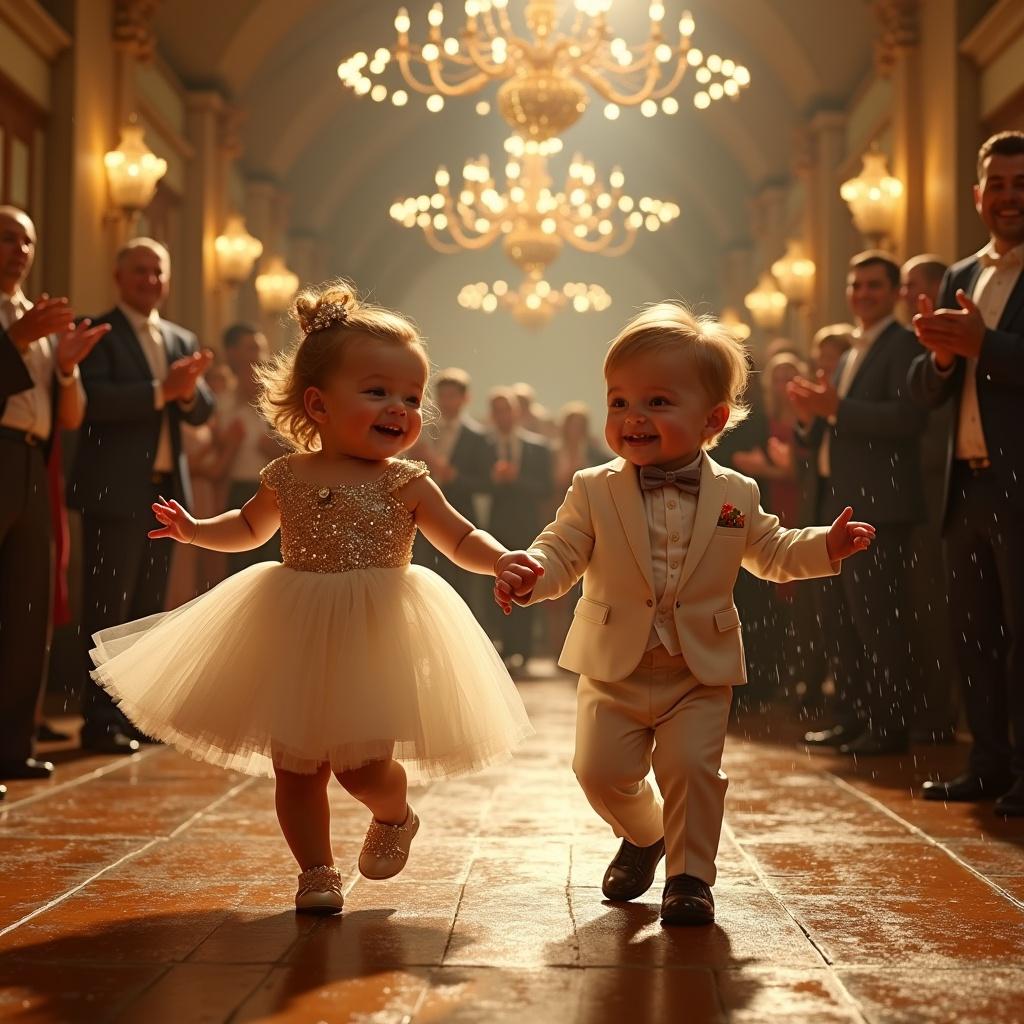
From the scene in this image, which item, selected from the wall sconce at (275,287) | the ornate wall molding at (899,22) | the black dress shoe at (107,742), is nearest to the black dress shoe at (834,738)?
the black dress shoe at (107,742)

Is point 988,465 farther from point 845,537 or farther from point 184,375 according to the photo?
Result: point 184,375

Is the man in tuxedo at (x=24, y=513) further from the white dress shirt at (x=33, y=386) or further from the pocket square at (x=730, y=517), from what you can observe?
the pocket square at (x=730, y=517)

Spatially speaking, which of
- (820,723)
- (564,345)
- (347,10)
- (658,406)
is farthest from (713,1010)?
(564,345)

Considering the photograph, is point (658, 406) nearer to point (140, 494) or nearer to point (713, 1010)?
point (713, 1010)

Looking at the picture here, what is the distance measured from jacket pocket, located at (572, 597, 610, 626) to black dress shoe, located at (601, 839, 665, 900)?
1.56 feet

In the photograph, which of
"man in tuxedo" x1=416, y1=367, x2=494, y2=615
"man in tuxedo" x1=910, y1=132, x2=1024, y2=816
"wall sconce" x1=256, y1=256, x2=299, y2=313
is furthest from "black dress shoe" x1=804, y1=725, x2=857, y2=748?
"wall sconce" x1=256, y1=256, x2=299, y2=313

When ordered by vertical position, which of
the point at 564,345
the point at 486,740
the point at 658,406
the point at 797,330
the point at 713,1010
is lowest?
the point at 713,1010

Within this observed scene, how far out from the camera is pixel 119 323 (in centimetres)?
621

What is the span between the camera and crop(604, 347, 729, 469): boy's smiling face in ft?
10.1

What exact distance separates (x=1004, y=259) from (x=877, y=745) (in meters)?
1.93

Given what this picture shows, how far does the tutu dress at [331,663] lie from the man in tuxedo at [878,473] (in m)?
2.82

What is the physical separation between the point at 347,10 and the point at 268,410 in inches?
482

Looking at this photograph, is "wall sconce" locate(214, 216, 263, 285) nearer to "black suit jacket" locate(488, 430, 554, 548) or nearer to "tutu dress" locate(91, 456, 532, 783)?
"black suit jacket" locate(488, 430, 554, 548)

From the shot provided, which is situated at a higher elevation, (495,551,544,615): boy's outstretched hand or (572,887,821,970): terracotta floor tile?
(495,551,544,615): boy's outstretched hand
